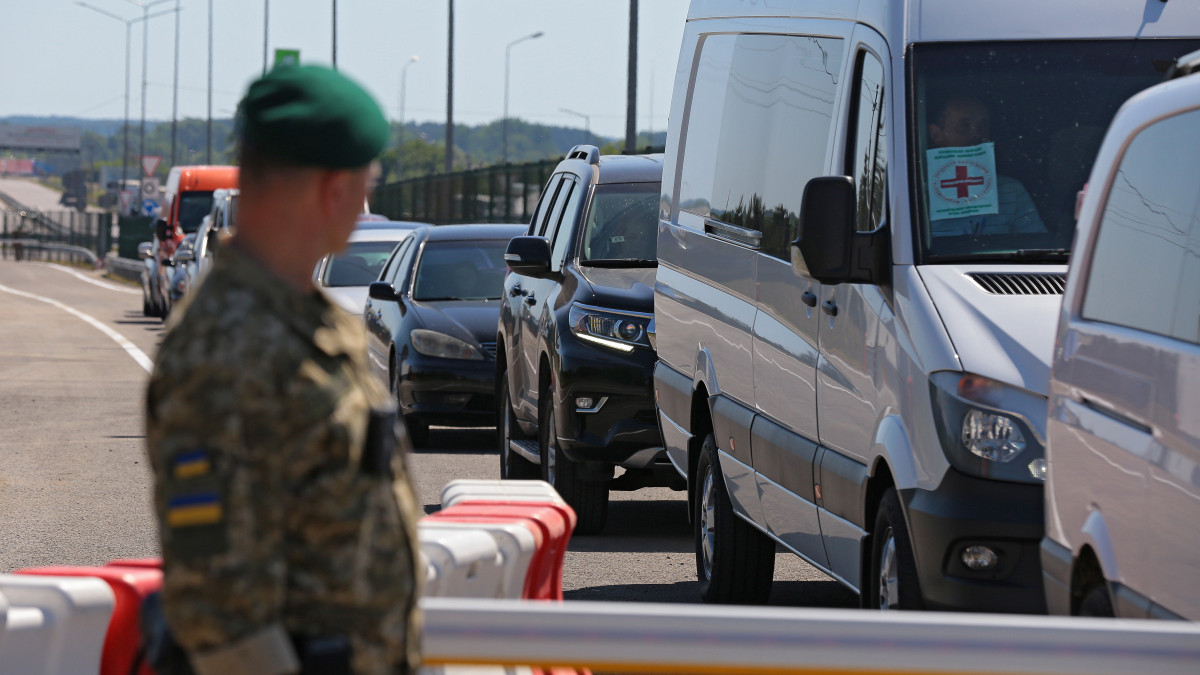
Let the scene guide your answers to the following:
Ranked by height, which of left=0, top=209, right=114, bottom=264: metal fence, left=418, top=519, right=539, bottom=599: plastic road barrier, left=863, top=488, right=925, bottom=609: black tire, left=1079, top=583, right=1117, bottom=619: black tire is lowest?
left=0, top=209, right=114, bottom=264: metal fence

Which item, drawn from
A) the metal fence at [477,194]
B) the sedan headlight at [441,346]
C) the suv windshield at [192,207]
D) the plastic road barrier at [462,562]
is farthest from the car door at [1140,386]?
the suv windshield at [192,207]

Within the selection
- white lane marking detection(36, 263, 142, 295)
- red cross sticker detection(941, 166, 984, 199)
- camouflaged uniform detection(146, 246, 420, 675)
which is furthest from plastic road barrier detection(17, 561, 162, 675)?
white lane marking detection(36, 263, 142, 295)

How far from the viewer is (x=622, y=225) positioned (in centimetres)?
1073

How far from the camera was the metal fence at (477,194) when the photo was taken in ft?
104

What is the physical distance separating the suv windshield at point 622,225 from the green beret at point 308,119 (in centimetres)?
808

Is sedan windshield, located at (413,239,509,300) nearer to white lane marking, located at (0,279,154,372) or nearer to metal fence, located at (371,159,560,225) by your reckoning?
white lane marking, located at (0,279,154,372)

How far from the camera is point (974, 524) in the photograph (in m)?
5.12

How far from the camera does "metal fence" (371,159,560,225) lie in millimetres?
31719

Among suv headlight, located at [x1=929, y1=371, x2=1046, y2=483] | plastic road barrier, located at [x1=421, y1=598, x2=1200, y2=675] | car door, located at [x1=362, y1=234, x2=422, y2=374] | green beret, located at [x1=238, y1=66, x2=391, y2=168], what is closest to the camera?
green beret, located at [x1=238, y1=66, x2=391, y2=168]

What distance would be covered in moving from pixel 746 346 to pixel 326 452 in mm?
5077

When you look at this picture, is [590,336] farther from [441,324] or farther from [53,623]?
[53,623]

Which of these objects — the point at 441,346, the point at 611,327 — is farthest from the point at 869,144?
the point at 441,346

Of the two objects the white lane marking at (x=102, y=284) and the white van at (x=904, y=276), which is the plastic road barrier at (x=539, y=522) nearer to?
the white van at (x=904, y=276)

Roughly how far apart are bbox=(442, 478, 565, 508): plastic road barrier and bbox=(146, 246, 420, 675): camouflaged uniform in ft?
6.76
